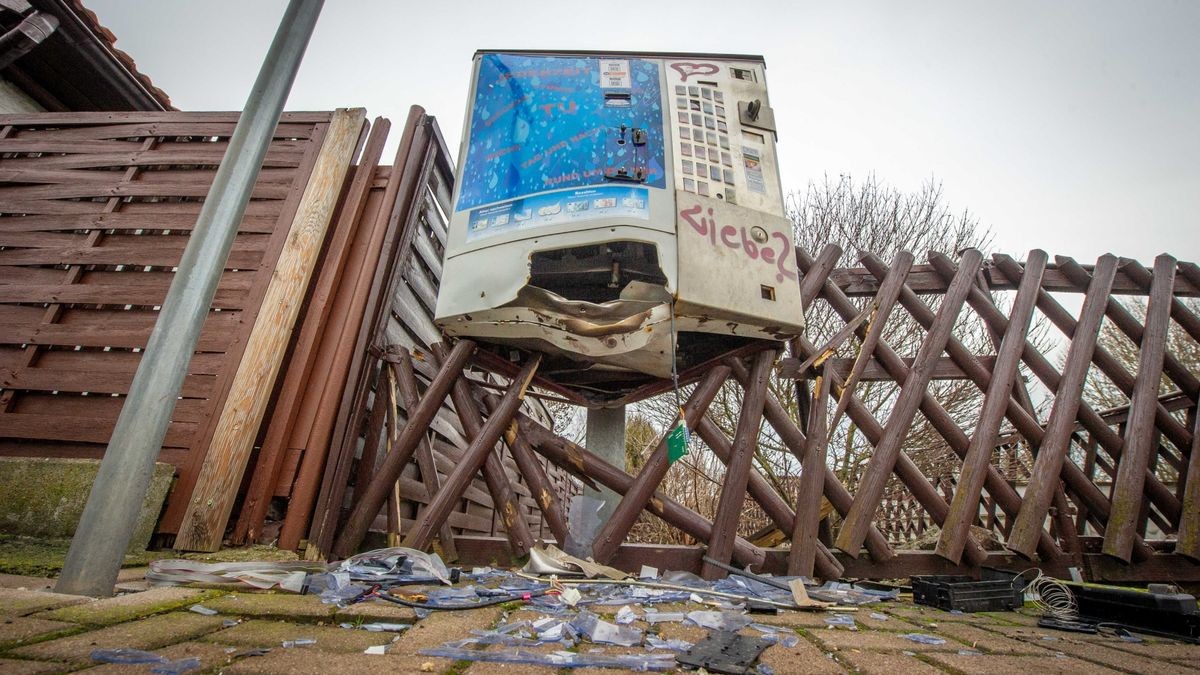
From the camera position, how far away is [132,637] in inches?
42.8

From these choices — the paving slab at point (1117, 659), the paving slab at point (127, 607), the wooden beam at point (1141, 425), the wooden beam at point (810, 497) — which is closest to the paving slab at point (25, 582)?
the paving slab at point (127, 607)

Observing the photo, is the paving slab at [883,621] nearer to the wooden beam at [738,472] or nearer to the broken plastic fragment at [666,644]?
the wooden beam at [738,472]

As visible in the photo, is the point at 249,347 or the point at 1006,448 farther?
the point at 1006,448

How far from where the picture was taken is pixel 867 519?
8.86 feet

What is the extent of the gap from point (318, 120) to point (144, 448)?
8.72 feet

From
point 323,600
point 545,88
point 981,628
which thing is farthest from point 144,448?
point 981,628

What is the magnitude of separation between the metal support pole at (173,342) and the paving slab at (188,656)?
63cm

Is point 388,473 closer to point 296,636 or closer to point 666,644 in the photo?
point 296,636

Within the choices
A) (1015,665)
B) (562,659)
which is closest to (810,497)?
(1015,665)

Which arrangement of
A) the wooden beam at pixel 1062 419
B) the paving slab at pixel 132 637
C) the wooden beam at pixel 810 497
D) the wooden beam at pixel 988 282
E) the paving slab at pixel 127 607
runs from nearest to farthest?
the paving slab at pixel 132 637, the paving slab at pixel 127 607, the wooden beam at pixel 810 497, the wooden beam at pixel 1062 419, the wooden beam at pixel 988 282

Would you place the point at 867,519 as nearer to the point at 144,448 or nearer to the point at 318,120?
the point at 144,448

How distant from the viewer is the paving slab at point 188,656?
0.91 metres

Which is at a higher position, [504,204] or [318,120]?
[318,120]

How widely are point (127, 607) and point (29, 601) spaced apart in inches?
8.3
